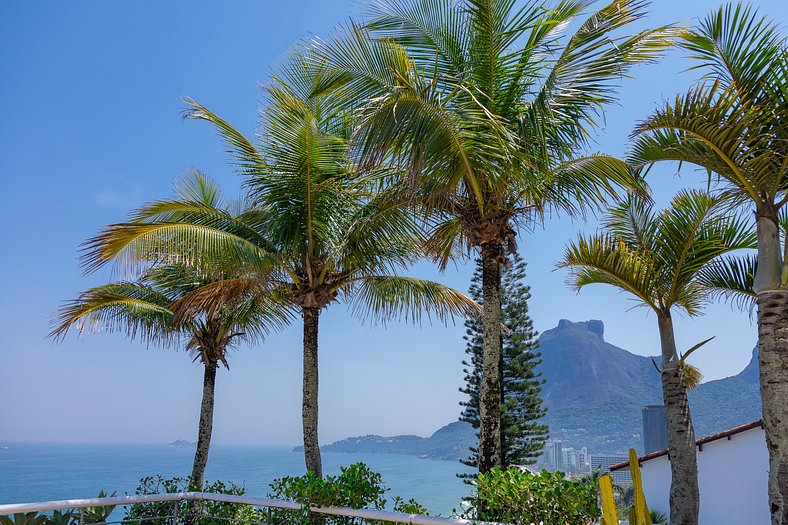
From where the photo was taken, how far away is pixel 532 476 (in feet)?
13.1

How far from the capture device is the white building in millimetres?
10453

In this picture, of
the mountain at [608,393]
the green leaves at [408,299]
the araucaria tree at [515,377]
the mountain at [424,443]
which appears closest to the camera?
the green leaves at [408,299]

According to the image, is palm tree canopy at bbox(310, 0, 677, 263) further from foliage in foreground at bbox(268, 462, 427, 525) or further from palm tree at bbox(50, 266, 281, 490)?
palm tree at bbox(50, 266, 281, 490)

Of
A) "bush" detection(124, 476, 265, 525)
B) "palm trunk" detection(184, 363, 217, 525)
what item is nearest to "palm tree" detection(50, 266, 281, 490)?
"palm trunk" detection(184, 363, 217, 525)

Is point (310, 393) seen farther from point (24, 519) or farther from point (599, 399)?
point (599, 399)

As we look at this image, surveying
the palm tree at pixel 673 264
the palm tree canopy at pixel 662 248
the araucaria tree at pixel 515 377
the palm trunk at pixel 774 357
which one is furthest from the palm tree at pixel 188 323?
the araucaria tree at pixel 515 377

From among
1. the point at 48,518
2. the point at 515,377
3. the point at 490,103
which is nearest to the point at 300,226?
the point at 490,103

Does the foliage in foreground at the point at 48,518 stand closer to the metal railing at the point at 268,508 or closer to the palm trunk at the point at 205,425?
the metal railing at the point at 268,508

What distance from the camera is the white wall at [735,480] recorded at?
10.5 m

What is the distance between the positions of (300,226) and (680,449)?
16.0 feet

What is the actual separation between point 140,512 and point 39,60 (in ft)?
26.4

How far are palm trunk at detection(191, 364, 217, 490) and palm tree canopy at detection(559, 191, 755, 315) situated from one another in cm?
580

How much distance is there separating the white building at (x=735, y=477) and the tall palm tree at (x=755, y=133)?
7618 millimetres

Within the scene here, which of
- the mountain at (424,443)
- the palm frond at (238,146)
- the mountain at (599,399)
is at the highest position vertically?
the palm frond at (238,146)
